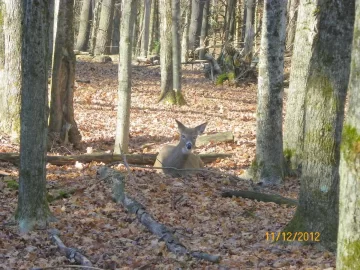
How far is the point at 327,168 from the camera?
7.43m

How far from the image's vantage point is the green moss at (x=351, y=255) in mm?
4707

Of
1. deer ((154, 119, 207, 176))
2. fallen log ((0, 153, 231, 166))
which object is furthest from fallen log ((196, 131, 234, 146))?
fallen log ((0, 153, 231, 166))

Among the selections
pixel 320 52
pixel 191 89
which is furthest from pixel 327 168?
pixel 191 89

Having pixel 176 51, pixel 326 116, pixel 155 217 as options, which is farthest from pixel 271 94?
pixel 176 51

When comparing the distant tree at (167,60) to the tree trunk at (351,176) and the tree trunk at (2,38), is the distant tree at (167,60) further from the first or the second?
the tree trunk at (351,176)

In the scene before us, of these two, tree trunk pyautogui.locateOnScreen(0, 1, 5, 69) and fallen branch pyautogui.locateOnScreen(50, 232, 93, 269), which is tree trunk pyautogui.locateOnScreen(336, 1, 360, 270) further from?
tree trunk pyautogui.locateOnScreen(0, 1, 5, 69)

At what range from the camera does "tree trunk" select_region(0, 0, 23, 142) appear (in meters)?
14.2

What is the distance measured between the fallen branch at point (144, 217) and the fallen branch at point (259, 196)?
185 centimetres

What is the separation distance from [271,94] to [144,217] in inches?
169

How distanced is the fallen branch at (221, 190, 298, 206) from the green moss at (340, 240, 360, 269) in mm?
5563

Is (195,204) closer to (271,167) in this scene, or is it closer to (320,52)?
(271,167)

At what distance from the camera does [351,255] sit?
475 cm
